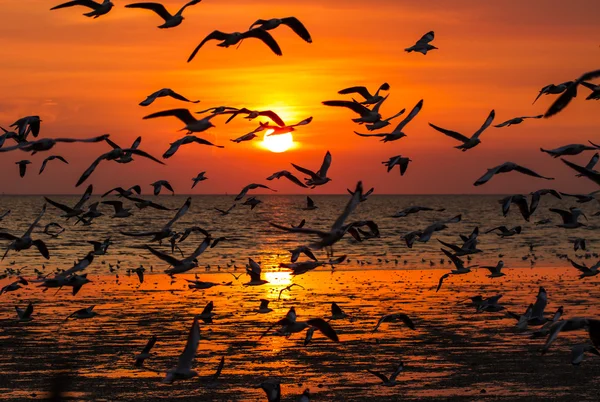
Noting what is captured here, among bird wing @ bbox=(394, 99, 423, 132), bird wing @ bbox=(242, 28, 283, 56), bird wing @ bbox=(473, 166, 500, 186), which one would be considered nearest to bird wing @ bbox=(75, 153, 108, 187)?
bird wing @ bbox=(242, 28, 283, 56)

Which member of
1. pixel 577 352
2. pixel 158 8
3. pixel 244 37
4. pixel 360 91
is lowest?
pixel 577 352

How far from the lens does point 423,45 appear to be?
2523cm

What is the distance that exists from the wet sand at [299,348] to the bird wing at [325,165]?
4841 millimetres

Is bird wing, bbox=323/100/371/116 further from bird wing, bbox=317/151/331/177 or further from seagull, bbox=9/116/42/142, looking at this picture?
seagull, bbox=9/116/42/142

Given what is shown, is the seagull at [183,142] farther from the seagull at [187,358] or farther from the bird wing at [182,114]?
the seagull at [187,358]

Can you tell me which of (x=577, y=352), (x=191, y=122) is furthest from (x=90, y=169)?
(x=577, y=352)

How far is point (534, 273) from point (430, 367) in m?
27.1

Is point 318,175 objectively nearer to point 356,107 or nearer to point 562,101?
point 356,107

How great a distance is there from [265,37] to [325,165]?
A: 4962 mm

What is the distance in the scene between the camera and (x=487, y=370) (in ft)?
73.6

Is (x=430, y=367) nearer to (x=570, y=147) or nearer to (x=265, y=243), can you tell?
(x=570, y=147)

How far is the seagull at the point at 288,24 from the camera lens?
20.7 meters

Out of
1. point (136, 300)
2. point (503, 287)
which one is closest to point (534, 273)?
point (503, 287)

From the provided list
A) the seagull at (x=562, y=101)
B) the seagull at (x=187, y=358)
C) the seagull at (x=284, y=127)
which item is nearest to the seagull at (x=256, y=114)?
the seagull at (x=284, y=127)
